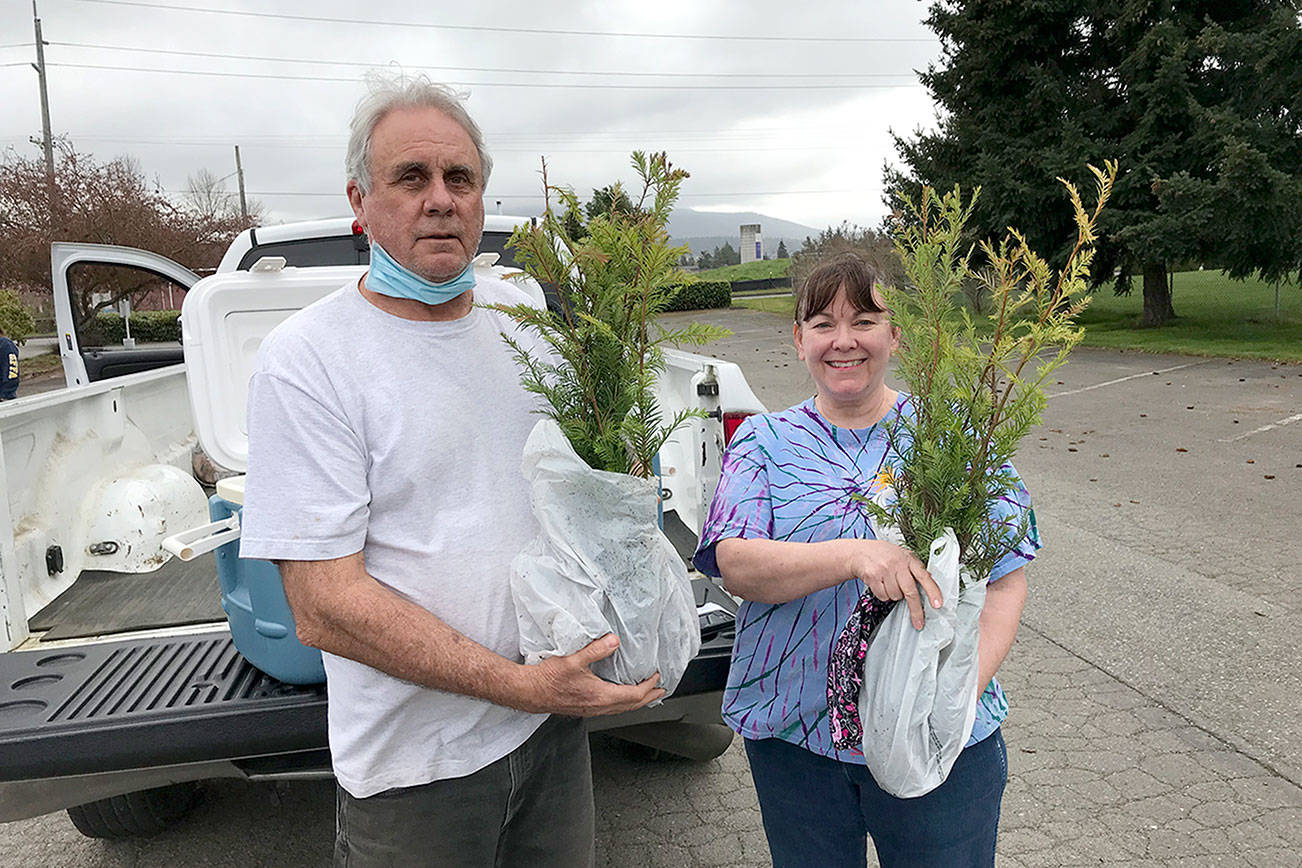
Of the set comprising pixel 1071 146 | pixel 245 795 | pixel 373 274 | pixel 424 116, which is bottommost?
pixel 245 795

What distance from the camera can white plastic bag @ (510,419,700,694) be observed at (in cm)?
168

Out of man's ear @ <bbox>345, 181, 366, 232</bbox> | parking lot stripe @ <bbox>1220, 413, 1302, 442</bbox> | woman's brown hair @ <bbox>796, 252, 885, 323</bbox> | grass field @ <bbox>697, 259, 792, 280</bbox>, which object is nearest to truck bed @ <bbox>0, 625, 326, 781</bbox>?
man's ear @ <bbox>345, 181, 366, 232</bbox>

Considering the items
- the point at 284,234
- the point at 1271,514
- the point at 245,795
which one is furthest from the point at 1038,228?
the point at 245,795

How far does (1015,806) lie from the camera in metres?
3.42

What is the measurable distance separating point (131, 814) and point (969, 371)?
3238 mm

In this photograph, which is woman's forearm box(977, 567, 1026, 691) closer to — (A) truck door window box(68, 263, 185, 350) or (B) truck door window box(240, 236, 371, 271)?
(B) truck door window box(240, 236, 371, 271)

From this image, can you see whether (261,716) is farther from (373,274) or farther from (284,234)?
(284,234)

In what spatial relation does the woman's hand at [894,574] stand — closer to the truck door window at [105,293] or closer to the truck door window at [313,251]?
the truck door window at [313,251]

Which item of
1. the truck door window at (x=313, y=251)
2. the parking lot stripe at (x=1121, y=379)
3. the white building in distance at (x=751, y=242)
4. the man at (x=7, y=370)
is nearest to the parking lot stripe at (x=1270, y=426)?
the parking lot stripe at (x=1121, y=379)

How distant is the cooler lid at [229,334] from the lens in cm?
340

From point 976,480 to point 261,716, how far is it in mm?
1861

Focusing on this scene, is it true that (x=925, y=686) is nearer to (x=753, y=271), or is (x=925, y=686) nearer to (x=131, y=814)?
(x=131, y=814)

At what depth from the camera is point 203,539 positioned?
2502 mm

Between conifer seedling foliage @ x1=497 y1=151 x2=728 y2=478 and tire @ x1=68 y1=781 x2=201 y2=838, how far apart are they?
7.70ft
